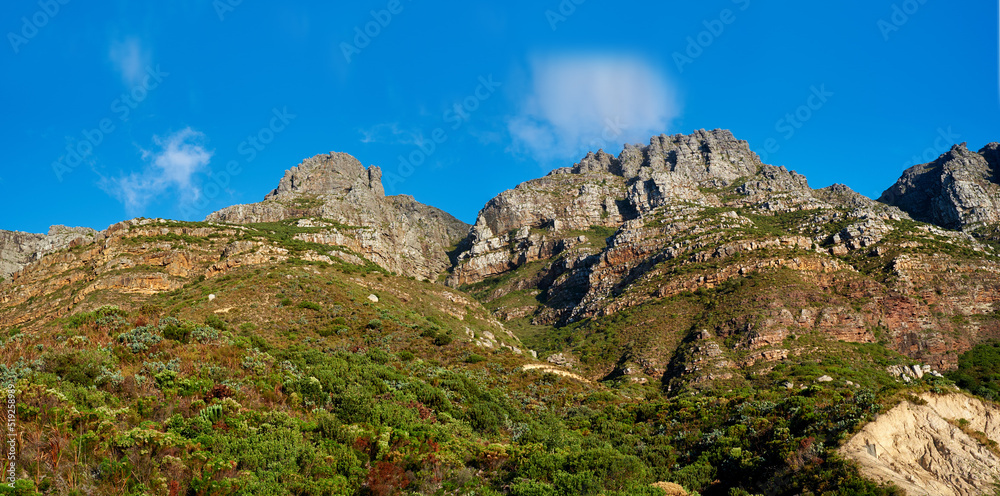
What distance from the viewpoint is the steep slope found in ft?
227

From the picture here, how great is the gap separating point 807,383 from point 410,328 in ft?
126

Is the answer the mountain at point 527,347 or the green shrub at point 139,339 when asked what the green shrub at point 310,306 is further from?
the green shrub at point 139,339

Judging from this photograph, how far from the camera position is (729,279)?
3263 inches

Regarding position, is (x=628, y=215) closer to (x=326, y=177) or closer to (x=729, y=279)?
(x=729, y=279)

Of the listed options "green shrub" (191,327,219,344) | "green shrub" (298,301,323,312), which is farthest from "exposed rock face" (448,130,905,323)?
"green shrub" (191,327,219,344)

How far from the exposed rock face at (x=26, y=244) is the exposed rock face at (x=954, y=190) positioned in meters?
193

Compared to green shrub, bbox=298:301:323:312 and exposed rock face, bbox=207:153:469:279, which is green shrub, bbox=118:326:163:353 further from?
exposed rock face, bbox=207:153:469:279

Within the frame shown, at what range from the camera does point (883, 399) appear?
23.0m

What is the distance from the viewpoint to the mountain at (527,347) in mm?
17125

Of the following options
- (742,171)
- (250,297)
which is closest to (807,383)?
(250,297)

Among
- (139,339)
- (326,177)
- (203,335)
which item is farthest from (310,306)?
(326,177)

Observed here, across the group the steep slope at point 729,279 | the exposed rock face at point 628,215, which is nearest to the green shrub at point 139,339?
the steep slope at point 729,279

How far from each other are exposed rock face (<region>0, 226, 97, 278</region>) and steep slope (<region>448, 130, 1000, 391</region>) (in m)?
89.0

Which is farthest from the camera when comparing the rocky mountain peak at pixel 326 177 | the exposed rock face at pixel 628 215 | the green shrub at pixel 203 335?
the rocky mountain peak at pixel 326 177
